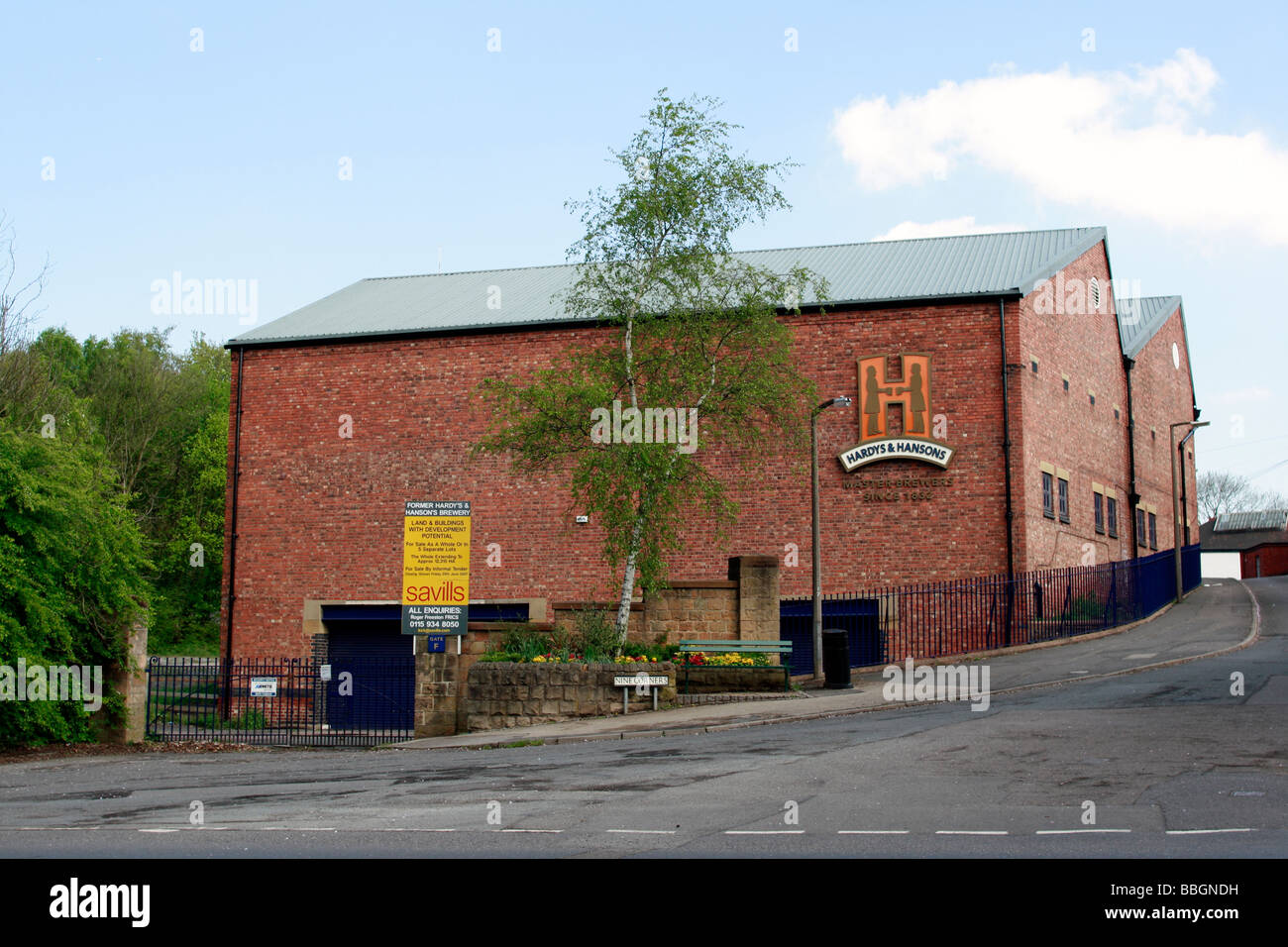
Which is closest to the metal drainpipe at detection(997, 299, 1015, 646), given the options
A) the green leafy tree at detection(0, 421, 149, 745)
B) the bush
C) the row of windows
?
the row of windows

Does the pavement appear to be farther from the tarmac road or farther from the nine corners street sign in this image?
the nine corners street sign

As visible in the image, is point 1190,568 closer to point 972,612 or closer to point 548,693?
point 972,612

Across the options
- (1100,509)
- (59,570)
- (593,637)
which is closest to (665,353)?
(593,637)

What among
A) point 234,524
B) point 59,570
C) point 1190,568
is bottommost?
point 59,570

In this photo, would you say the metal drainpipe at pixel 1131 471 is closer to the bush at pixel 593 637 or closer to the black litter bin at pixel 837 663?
the black litter bin at pixel 837 663

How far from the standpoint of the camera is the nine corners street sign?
2111 cm

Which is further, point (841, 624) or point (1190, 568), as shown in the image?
point (1190, 568)

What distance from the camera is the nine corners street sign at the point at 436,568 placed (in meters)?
21.1

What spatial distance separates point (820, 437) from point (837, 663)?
29.6ft

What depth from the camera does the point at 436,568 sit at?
837 inches

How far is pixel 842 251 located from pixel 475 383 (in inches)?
450

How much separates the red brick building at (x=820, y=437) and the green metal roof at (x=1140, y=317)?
115 centimetres

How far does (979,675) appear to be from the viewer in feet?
72.5

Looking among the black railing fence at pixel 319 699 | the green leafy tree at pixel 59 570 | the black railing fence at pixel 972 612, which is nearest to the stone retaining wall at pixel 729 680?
the black railing fence at pixel 972 612
